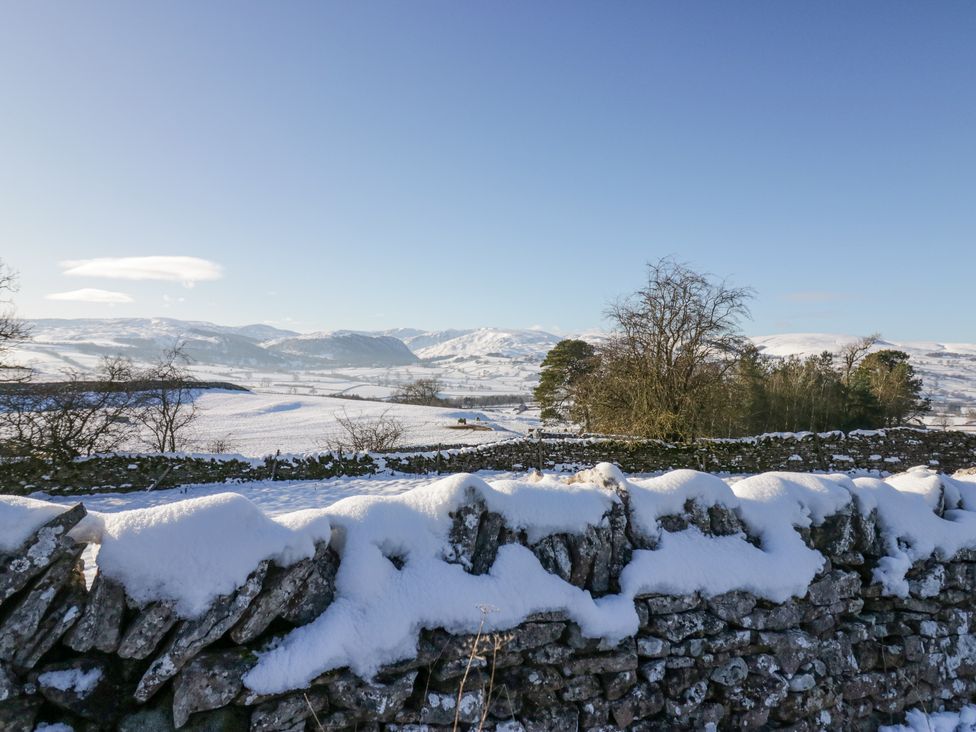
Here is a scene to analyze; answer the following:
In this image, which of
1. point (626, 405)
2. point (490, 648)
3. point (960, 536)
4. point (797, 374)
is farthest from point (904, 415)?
point (490, 648)

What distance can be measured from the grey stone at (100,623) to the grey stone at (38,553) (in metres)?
0.25

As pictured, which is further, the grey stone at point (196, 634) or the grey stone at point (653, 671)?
the grey stone at point (653, 671)

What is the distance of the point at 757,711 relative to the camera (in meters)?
3.53

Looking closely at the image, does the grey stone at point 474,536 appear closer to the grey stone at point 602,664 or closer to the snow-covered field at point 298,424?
the grey stone at point 602,664

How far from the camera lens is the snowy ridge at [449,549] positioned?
2561 mm

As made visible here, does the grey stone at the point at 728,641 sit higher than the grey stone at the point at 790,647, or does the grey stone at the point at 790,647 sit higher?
the grey stone at the point at 728,641

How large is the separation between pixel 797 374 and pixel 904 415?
11146mm

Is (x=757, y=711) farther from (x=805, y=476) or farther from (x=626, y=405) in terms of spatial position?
(x=626, y=405)

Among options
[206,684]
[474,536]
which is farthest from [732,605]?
[206,684]

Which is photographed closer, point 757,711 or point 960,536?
point 757,711

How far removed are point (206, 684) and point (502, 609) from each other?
164 centimetres

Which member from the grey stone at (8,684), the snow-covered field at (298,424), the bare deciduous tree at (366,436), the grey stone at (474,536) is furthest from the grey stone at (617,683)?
the snow-covered field at (298,424)

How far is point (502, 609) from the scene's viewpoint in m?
3.02

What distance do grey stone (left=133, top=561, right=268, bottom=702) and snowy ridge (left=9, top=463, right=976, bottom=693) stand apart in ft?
0.23
